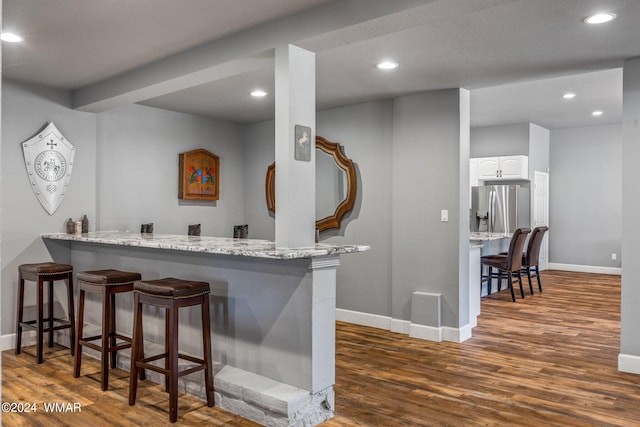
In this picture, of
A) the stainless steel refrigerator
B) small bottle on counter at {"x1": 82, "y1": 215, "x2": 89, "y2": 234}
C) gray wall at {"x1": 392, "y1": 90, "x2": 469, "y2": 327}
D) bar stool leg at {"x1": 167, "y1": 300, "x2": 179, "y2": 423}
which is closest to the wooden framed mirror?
gray wall at {"x1": 392, "y1": 90, "x2": 469, "y2": 327}

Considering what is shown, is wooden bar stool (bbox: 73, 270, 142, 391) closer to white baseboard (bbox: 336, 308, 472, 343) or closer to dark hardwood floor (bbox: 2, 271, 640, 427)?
dark hardwood floor (bbox: 2, 271, 640, 427)

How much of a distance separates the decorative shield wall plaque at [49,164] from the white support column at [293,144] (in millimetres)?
2596

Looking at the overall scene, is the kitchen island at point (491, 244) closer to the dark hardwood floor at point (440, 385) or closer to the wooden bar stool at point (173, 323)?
the dark hardwood floor at point (440, 385)

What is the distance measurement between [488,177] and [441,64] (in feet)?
15.5

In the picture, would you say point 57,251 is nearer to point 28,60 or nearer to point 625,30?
point 28,60

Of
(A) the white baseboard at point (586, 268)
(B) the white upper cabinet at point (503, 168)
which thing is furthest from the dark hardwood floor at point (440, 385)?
(A) the white baseboard at point (586, 268)

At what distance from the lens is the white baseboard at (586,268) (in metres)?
8.25

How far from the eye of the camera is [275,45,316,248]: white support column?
9.23 ft

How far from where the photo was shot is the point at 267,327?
117 inches

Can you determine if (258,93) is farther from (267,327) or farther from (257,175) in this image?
(267,327)

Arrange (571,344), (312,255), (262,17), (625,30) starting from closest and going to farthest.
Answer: (312,255) < (262,17) < (625,30) < (571,344)

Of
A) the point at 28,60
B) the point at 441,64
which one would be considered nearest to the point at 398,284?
the point at 441,64

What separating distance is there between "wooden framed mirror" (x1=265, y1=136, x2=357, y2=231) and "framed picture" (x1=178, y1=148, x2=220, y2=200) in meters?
1.36

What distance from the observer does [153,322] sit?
12.2 feet
